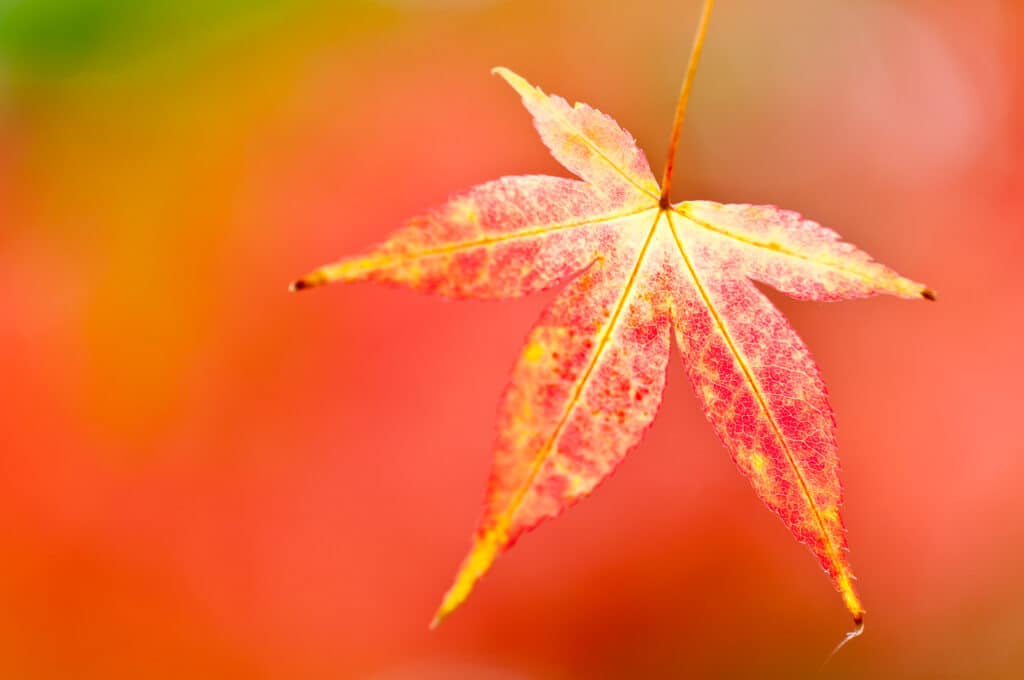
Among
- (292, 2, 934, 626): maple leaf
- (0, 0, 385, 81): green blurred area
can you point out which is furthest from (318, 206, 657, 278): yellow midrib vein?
(0, 0, 385, 81): green blurred area

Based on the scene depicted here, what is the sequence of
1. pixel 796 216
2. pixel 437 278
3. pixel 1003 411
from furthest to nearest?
pixel 1003 411 → pixel 796 216 → pixel 437 278

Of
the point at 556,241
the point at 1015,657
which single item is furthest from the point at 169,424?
the point at 1015,657

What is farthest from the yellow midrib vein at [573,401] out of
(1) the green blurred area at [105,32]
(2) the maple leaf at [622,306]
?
(1) the green blurred area at [105,32]

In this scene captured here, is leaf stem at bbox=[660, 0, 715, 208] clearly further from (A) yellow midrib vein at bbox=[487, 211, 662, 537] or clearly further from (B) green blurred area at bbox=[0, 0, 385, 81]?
(B) green blurred area at bbox=[0, 0, 385, 81]

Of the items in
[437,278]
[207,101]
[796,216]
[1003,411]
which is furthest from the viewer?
[207,101]

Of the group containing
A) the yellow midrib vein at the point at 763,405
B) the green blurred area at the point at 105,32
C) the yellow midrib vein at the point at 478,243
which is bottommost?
the yellow midrib vein at the point at 763,405

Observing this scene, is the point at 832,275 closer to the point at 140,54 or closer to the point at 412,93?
the point at 412,93

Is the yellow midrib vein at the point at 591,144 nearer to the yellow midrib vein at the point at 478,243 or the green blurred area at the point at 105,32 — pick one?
the yellow midrib vein at the point at 478,243

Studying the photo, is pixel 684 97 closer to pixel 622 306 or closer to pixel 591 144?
pixel 591 144
